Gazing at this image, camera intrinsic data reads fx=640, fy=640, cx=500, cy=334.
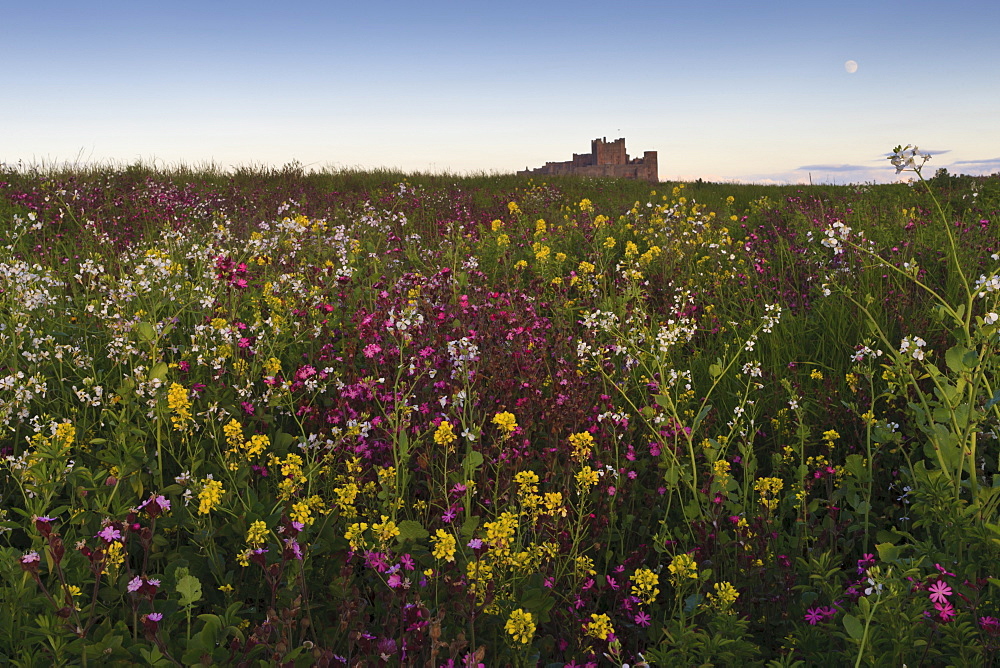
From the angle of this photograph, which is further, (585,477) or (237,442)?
(237,442)

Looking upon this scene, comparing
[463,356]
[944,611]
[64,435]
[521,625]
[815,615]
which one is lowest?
[815,615]

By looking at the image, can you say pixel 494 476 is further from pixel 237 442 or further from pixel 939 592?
pixel 939 592

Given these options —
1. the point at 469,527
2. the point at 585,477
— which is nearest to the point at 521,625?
the point at 469,527

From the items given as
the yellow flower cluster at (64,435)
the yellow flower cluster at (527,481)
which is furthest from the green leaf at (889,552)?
the yellow flower cluster at (64,435)

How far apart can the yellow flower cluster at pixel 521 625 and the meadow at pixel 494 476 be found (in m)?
0.01

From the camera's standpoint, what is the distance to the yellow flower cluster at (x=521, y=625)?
5.57 ft

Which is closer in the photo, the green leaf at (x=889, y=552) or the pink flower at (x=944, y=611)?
the pink flower at (x=944, y=611)

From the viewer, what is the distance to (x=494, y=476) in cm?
274

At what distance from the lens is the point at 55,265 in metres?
6.16

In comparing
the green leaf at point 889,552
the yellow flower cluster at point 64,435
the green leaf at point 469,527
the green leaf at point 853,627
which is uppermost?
the yellow flower cluster at point 64,435

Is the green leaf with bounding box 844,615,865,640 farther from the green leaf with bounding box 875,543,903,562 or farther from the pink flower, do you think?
the green leaf with bounding box 875,543,903,562

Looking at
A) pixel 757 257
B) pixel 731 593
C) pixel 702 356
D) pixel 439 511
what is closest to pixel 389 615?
pixel 439 511

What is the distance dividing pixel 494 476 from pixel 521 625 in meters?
1.05

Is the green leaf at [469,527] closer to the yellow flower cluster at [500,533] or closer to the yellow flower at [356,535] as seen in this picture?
the yellow flower cluster at [500,533]
